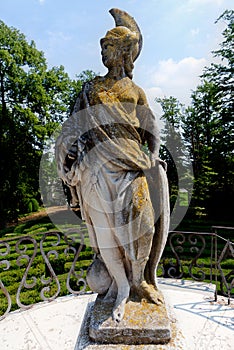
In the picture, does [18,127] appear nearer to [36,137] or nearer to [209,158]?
[36,137]

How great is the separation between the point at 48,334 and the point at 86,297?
121 cm

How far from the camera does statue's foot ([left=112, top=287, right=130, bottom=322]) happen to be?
2.38 m

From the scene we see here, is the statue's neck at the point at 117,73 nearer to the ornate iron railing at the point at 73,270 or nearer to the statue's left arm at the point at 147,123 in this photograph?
the statue's left arm at the point at 147,123

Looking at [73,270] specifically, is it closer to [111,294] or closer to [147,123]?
[111,294]

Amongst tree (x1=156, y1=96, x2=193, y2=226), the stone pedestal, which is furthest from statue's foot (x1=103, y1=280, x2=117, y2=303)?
tree (x1=156, y1=96, x2=193, y2=226)

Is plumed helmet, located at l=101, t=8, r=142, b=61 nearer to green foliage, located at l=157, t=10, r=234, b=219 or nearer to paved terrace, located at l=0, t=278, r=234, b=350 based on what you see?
paved terrace, located at l=0, t=278, r=234, b=350

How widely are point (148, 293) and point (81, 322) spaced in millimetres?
1697

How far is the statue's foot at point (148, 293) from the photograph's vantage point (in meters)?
2.54

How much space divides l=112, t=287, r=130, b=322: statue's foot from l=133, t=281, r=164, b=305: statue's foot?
10cm

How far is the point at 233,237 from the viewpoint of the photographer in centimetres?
1309

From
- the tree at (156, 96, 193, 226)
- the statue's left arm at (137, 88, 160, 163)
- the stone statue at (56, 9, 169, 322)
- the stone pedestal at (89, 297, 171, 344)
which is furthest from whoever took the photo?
the tree at (156, 96, 193, 226)

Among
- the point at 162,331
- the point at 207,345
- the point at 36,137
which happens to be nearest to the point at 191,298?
the point at 207,345

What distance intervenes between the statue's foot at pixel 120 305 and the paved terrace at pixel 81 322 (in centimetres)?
31

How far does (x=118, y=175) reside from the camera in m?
2.52
